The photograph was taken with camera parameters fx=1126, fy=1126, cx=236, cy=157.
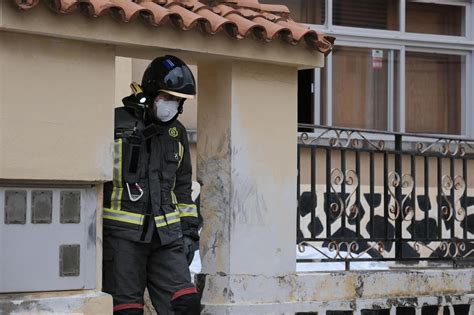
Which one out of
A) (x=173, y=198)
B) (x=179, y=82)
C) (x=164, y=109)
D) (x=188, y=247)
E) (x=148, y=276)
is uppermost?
(x=179, y=82)

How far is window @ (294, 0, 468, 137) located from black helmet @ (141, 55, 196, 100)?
505 cm

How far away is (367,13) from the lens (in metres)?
11.8

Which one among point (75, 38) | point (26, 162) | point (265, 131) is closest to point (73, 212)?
point (26, 162)

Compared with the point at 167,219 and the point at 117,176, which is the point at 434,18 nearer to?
the point at 167,219

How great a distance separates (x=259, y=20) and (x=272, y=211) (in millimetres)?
1232

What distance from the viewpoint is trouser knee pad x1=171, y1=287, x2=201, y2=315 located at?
6.50 meters

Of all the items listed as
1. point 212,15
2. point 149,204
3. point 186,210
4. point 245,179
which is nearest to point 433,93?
point 245,179

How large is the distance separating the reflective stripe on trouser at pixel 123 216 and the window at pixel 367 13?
223 inches

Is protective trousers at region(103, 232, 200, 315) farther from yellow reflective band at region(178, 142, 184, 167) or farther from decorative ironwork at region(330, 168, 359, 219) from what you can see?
decorative ironwork at region(330, 168, 359, 219)

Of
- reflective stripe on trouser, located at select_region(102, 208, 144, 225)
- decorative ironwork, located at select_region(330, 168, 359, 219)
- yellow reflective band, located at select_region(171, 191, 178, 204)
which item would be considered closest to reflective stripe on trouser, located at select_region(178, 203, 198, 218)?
yellow reflective band, located at select_region(171, 191, 178, 204)

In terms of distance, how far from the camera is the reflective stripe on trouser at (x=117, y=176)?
21.1 ft

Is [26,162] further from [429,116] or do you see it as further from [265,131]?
[429,116]

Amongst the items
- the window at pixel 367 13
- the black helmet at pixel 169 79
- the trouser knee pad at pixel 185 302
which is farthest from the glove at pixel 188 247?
the window at pixel 367 13

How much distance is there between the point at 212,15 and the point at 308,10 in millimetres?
4855
